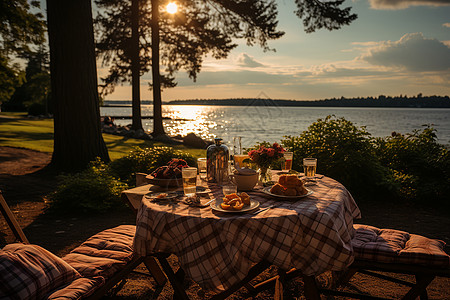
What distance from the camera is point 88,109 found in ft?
25.4

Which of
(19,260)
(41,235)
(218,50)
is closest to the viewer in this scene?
(19,260)

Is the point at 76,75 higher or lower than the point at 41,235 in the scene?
higher

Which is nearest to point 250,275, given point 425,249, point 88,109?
point 425,249

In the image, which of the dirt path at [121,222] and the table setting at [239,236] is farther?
the dirt path at [121,222]

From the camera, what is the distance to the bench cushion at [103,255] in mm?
2277

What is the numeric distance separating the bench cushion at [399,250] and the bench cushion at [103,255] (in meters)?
1.79

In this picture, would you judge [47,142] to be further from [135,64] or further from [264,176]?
[264,176]

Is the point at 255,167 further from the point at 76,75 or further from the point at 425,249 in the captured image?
the point at 76,75

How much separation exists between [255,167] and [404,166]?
5311 mm

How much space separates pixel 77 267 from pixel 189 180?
0.98 meters

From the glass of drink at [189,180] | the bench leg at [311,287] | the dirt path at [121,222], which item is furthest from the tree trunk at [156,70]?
the bench leg at [311,287]

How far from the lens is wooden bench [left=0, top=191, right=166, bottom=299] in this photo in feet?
6.30

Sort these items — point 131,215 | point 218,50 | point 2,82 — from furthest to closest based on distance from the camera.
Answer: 1. point 2,82
2. point 218,50
3. point 131,215

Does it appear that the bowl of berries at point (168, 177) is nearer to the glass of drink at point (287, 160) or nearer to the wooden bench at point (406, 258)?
the glass of drink at point (287, 160)
